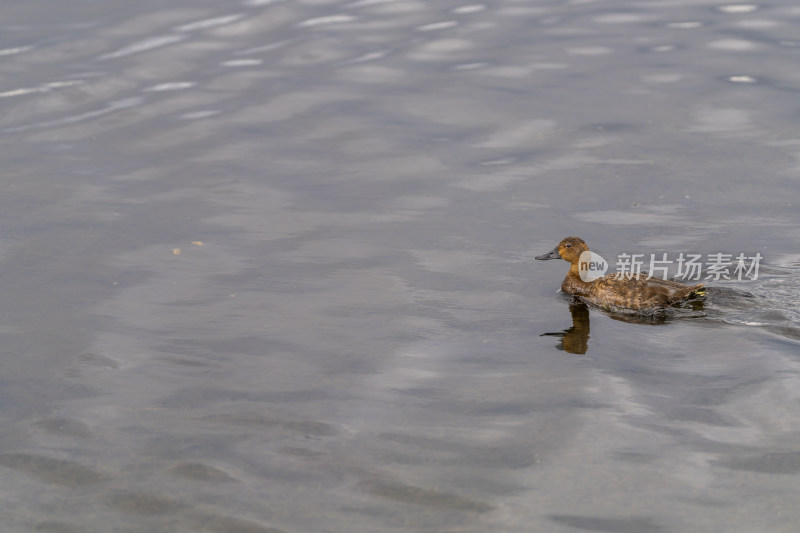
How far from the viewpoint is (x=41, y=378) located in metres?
7.45

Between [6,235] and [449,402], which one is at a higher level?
[6,235]

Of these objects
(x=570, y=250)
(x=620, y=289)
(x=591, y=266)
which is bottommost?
(x=620, y=289)

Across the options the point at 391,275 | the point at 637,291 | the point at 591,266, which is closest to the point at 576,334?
the point at 637,291

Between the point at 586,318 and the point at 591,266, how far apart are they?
2.44 feet

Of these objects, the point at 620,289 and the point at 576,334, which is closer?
the point at 576,334

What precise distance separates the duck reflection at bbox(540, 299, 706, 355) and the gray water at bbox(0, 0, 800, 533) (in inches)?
2.1

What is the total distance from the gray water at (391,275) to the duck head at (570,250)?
0.36 metres

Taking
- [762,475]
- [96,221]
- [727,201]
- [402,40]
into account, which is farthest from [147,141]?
[762,475]

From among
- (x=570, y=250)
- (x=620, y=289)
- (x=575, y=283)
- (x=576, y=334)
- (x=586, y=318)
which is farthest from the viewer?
(x=570, y=250)

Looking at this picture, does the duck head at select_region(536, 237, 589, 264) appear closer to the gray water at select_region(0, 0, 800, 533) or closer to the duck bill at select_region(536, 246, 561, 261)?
the duck bill at select_region(536, 246, 561, 261)

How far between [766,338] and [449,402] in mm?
2704

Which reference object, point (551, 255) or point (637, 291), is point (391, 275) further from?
point (637, 291)

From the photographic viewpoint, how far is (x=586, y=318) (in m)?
8.52

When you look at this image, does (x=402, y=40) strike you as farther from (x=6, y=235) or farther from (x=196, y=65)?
(x=6, y=235)
